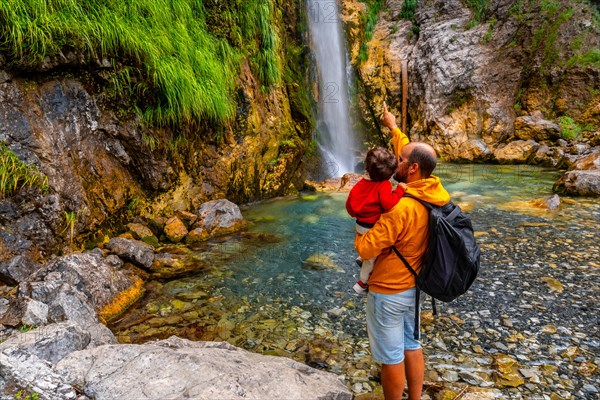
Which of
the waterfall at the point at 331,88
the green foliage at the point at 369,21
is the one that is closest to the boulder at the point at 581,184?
the waterfall at the point at 331,88

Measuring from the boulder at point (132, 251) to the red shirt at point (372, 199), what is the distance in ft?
12.8

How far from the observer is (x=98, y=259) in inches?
181

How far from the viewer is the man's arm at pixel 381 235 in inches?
84.7

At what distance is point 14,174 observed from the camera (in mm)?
4348

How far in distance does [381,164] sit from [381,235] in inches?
16.3

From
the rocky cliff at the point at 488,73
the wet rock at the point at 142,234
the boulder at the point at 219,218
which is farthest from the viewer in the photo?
the rocky cliff at the point at 488,73

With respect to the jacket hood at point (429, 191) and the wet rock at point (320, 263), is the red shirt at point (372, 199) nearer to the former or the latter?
the jacket hood at point (429, 191)

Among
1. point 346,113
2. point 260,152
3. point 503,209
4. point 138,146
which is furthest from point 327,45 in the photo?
point 138,146

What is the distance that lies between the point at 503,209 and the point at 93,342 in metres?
8.32

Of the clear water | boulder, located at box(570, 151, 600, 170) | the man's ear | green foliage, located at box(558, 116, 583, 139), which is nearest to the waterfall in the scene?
the clear water

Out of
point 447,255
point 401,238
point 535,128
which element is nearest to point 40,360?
point 401,238

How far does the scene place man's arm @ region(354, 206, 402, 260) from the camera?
84.7 inches

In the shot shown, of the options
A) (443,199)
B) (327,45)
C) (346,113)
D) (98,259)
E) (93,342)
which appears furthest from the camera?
(346,113)

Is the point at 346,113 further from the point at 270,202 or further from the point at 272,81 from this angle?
the point at 270,202
